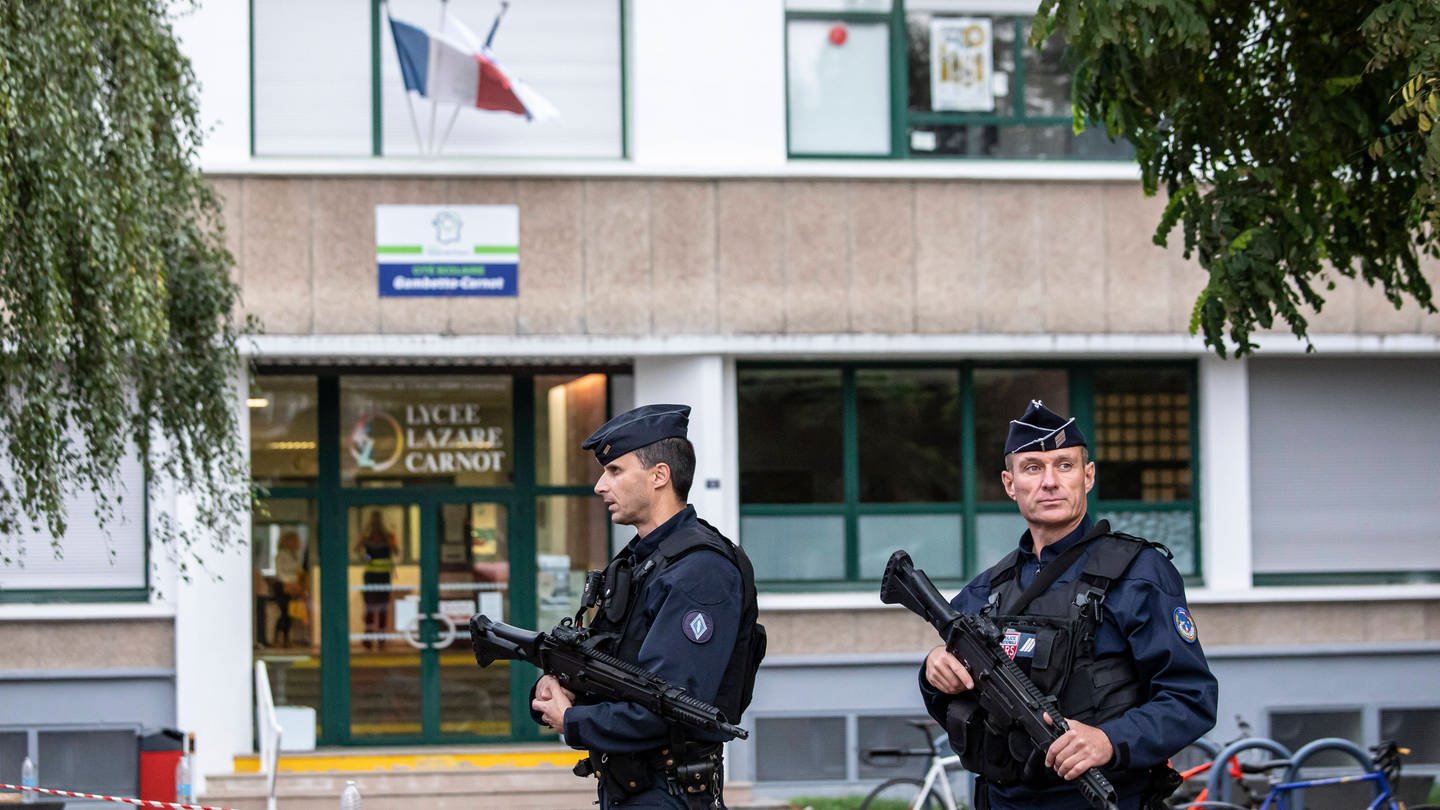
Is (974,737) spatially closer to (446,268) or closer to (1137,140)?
(1137,140)

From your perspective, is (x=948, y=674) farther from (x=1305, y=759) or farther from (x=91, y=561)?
(x=91, y=561)

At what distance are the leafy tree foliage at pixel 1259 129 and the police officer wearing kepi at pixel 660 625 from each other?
292 cm

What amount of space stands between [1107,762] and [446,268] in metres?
10.2

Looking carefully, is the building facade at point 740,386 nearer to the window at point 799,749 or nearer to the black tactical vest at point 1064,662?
the window at point 799,749

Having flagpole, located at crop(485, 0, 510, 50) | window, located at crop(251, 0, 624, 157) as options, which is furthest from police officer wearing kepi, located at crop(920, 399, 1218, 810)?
flagpole, located at crop(485, 0, 510, 50)

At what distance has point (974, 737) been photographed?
197 inches

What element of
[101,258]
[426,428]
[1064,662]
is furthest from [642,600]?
[426,428]

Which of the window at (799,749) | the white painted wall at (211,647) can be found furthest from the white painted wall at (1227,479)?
the white painted wall at (211,647)

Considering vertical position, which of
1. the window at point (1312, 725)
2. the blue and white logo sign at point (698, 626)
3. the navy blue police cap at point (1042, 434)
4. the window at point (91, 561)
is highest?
the navy blue police cap at point (1042, 434)

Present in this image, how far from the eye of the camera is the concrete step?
44.8ft

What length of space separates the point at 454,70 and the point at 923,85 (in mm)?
3801

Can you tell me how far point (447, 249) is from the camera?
14.2 meters

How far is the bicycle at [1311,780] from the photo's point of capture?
10.2m

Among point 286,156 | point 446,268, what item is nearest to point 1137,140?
point 446,268
